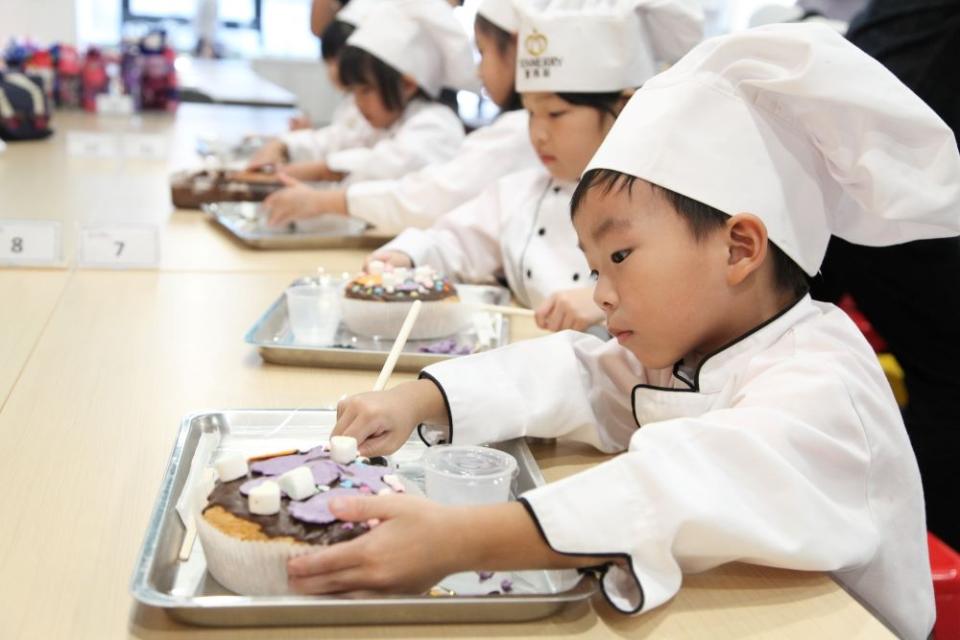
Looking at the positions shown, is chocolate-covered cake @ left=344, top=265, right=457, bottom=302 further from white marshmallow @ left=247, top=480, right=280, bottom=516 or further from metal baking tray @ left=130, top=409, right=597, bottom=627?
white marshmallow @ left=247, top=480, right=280, bottom=516

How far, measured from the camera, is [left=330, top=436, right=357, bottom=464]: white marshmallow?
0.75 m

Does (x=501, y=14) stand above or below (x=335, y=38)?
above

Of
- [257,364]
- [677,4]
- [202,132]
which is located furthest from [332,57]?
[257,364]

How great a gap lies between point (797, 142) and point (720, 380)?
21 cm

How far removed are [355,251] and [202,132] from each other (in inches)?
63.5

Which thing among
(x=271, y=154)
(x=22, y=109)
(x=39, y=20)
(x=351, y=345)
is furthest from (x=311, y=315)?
(x=39, y=20)

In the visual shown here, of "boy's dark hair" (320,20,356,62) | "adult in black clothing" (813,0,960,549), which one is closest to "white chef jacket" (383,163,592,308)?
"adult in black clothing" (813,0,960,549)

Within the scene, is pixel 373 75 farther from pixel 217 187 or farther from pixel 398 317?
pixel 398 317

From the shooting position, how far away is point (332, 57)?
2.95 metres

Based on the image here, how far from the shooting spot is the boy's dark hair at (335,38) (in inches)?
109

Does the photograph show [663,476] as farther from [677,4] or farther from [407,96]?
[407,96]

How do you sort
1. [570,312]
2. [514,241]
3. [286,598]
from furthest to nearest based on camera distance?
[514,241] < [570,312] < [286,598]

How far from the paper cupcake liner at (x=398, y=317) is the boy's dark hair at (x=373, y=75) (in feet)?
4.03

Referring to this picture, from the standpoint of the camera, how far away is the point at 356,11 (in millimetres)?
2713
